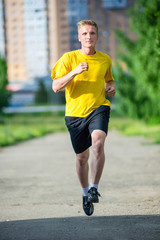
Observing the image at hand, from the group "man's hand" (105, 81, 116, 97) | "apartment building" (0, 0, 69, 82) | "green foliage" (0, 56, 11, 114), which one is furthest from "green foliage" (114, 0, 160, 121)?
"apartment building" (0, 0, 69, 82)

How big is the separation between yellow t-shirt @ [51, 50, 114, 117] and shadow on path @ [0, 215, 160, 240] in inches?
42.0

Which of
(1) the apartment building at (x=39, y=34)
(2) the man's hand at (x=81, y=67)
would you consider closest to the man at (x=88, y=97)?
(2) the man's hand at (x=81, y=67)

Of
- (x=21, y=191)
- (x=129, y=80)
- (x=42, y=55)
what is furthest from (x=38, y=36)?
(x=21, y=191)

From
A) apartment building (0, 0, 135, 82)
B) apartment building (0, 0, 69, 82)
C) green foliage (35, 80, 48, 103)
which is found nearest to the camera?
green foliage (35, 80, 48, 103)

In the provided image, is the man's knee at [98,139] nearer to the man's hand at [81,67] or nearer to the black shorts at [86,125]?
the black shorts at [86,125]

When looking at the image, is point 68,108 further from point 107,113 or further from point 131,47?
point 131,47

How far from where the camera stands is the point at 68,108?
4.54 metres

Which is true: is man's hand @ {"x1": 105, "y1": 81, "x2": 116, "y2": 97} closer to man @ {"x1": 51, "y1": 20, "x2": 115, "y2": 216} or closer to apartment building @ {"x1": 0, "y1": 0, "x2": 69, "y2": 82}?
man @ {"x1": 51, "y1": 20, "x2": 115, "y2": 216}

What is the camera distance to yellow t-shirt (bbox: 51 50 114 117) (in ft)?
14.5

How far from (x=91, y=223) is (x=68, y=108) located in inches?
46.2

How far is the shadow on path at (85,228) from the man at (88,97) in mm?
274

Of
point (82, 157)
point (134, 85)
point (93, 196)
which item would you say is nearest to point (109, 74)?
point (82, 157)

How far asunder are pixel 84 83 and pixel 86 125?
1.41 ft

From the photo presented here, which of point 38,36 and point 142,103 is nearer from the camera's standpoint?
point 142,103
